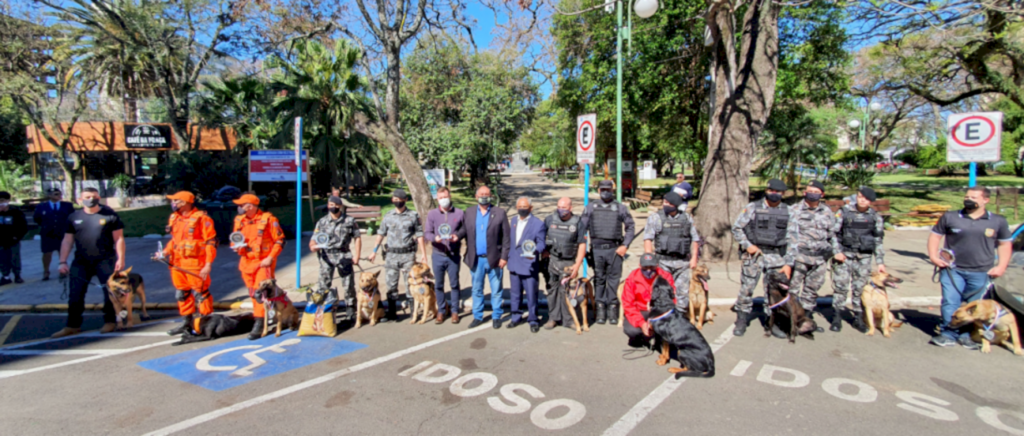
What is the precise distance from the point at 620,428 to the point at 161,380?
14.1ft

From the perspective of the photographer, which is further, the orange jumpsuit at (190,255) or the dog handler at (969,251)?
the orange jumpsuit at (190,255)

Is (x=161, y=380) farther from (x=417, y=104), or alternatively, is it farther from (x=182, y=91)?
(x=417, y=104)

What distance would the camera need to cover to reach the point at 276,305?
6.13 m

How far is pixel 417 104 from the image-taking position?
88.9 ft

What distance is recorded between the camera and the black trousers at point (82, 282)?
21.0 ft

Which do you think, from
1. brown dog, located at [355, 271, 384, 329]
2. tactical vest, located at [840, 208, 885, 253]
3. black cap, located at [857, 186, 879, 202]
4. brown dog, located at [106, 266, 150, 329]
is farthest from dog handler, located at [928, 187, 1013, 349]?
brown dog, located at [106, 266, 150, 329]

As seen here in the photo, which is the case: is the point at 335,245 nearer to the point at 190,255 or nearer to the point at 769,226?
the point at 190,255

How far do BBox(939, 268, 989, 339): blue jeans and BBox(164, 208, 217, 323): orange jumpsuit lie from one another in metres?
8.57

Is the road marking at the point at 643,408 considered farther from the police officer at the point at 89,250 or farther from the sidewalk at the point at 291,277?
the police officer at the point at 89,250

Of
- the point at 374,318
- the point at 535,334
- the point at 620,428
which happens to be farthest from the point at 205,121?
the point at 620,428

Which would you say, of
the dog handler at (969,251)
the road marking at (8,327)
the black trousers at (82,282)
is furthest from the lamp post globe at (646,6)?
the road marking at (8,327)

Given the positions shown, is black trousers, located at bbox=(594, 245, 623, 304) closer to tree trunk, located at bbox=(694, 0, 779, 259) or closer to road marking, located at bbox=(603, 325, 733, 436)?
road marking, located at bbox=(603, 325, 733, 436)

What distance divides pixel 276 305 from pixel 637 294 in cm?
421

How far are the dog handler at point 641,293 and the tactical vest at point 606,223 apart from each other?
1168 millimetres
